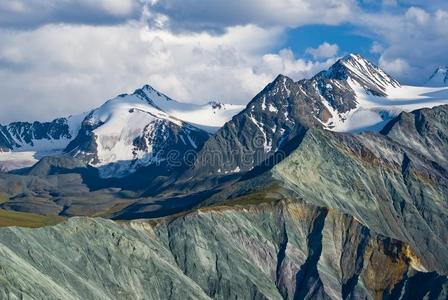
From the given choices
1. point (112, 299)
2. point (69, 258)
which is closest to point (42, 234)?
point (69, 258)

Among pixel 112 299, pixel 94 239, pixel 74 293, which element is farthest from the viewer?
pixel 94 239

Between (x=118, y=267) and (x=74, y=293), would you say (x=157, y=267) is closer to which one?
(x=118, y=267)

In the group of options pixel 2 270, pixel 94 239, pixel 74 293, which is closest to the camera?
pixel 2 270

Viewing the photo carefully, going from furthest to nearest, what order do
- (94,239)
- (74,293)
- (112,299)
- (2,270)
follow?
(94,239), (112,299), (74,293), (2,270)

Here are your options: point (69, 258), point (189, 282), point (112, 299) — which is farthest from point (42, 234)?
point (189, 282)

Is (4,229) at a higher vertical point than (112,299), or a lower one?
higher

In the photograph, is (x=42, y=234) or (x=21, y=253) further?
(x=42, y=234)

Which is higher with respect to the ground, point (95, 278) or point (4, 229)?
point (4, 229)

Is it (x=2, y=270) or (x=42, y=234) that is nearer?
(x=2, y=270)

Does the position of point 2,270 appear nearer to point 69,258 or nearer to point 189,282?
point 69,258
